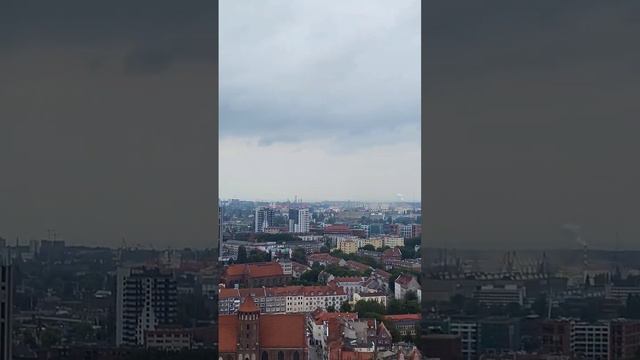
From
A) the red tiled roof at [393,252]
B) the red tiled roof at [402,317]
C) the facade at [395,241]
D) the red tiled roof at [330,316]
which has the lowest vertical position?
the red tiled roof at [330,316]

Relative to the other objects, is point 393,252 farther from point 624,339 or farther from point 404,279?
point 624,339

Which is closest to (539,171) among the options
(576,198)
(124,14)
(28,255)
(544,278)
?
(576,198)

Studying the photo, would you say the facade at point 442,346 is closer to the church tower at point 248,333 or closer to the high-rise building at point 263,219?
the church tower at point 248,333

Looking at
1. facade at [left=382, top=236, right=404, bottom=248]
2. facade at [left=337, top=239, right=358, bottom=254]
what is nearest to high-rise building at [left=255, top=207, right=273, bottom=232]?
facade at [left=337, top=239, right=358, bottom=254]

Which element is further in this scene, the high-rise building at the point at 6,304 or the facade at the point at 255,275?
the facade at the point at 255,275

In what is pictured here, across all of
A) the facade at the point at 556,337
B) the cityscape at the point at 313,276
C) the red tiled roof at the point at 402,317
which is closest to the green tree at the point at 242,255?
the cityscape at the point at 313,276
